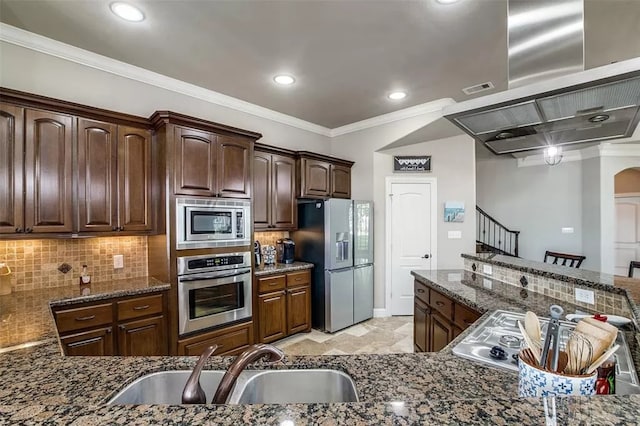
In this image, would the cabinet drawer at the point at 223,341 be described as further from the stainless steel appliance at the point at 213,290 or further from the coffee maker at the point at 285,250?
the coffee maker at the point at 285,250

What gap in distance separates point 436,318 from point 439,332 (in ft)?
0.36

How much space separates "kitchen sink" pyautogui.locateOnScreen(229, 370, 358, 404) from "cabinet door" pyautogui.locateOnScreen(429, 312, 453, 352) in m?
1.57

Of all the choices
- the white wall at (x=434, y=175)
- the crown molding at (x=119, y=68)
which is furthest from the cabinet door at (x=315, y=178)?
the crown molding at (x=119, y=68)

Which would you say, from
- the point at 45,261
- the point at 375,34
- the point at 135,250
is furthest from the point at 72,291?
the point at 375,34

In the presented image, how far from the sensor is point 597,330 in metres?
0.86

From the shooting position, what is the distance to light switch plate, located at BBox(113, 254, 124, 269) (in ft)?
9.44

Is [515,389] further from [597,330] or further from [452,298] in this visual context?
[452,298]

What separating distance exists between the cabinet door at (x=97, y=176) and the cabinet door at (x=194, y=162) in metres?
0.51

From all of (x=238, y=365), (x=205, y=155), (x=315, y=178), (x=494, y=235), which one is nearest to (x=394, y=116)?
(x=315, y=178)

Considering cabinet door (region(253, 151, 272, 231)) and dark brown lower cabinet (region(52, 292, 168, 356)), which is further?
cabinet door (region(253, 151, 272, 231))

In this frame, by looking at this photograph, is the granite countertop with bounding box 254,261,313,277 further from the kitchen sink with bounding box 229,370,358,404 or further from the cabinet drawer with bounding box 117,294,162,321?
the kitchen sink with bounding box 229,370,358,404

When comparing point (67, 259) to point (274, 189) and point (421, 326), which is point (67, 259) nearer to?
point (274, 189)

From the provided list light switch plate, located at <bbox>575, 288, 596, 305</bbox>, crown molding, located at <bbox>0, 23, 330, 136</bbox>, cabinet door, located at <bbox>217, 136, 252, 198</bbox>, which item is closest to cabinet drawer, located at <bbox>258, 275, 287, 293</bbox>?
cabinet door, located at <bbox>217, 136, 252, 198</bbox>

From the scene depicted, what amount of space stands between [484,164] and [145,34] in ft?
23.4
